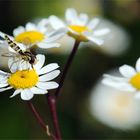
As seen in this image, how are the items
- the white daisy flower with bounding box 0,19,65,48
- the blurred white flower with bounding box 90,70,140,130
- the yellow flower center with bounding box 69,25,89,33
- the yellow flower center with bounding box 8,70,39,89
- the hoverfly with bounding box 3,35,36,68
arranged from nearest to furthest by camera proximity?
the yellow flower center with bounding box 8,70,39,89, the hoverfly with bounding box 3,35,36,68, the white daisy flower with bounding box 0,19,65,48, the yellow flower center with bounding box 69,25,89,33, the blurred white flower with bounding box 90,70,140,130

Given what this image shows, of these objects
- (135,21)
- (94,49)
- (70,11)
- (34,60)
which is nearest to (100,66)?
(94,49)

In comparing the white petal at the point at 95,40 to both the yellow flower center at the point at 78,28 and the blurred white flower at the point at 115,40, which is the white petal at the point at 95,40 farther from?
the blurred white flower at the point at 115,40

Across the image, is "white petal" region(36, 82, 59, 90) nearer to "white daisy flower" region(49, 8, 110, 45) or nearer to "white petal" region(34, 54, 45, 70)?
"white petal" region(34, 54, 45, 70)

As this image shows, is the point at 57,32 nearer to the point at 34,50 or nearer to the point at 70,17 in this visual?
the point at 34,50

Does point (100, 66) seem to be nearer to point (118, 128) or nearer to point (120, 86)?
point (118, 128)

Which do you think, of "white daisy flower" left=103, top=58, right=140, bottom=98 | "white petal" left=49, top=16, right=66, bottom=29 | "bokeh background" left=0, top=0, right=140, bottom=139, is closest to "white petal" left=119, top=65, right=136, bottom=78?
"white daisy flower" left=103, top=58, right=140, bottom=98

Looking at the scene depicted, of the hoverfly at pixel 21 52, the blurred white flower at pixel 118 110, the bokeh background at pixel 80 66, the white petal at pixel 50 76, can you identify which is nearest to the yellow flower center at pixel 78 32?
the hoverfly at pixel 21 52
